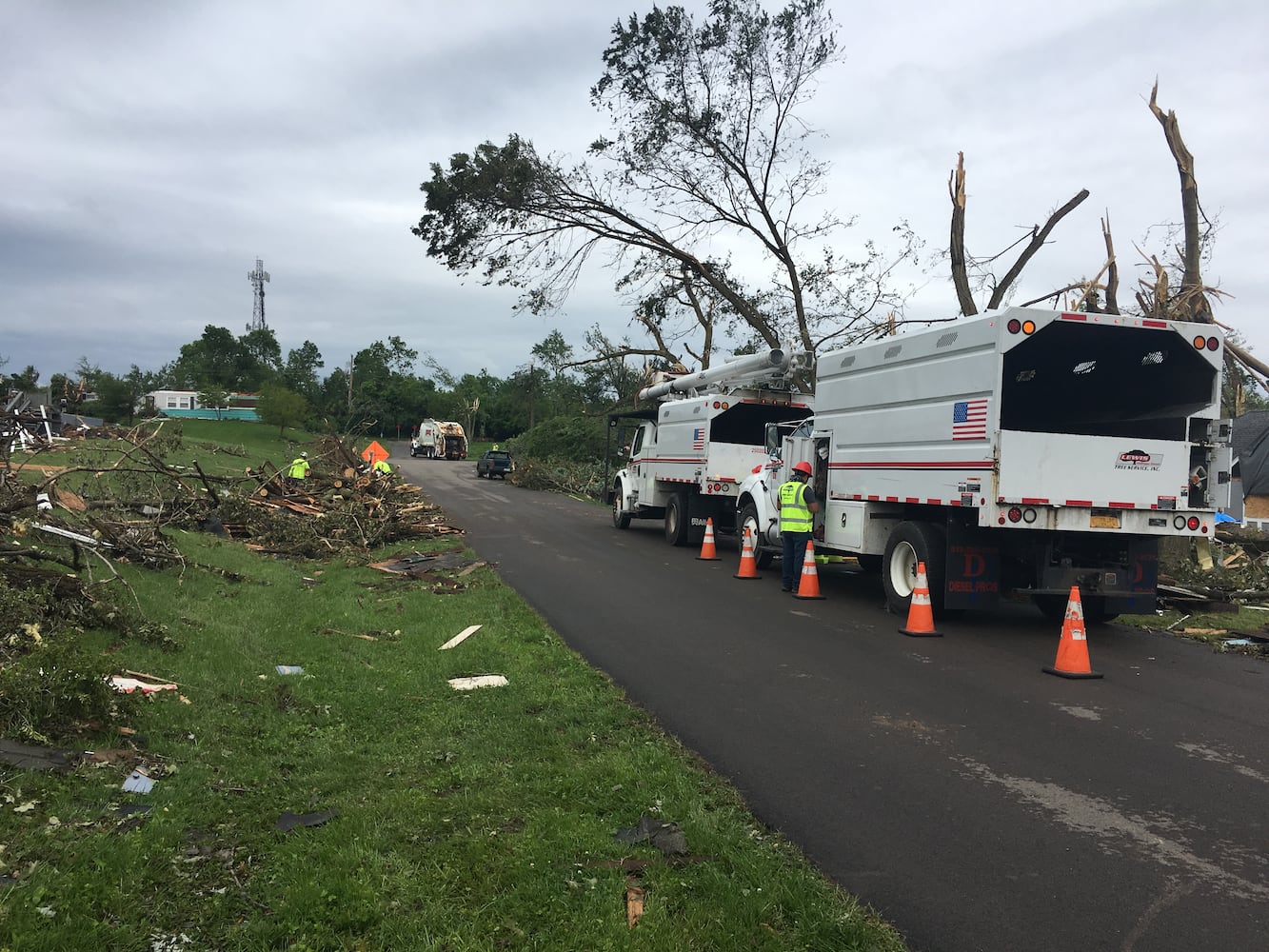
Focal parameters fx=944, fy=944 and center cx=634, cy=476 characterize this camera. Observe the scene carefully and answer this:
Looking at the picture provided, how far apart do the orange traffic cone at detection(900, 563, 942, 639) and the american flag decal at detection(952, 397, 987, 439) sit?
4.73ft

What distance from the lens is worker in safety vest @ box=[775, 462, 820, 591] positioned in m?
12.2

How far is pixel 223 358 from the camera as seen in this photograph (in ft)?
381

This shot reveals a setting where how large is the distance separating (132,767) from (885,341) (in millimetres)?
9223

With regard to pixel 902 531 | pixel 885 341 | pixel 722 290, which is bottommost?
pixel 902 531

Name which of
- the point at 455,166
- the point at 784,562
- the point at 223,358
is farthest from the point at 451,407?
the point at 784,562

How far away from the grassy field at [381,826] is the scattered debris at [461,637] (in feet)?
2.54

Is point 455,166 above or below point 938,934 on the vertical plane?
above

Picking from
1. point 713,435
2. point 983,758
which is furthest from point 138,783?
point 713,435

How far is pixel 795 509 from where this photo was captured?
40.2 feet

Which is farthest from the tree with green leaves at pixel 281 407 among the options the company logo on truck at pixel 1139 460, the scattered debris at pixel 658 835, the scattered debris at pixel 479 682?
the scattered debris at pixel 658 835

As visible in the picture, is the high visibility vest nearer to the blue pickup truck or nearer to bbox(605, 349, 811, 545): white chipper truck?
bbox(605, 349, 811, 545): white chipper truck

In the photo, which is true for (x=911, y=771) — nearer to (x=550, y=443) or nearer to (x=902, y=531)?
(x=902, y=531)

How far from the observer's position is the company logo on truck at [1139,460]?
9.41 m

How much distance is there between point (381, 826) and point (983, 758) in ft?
11.4
